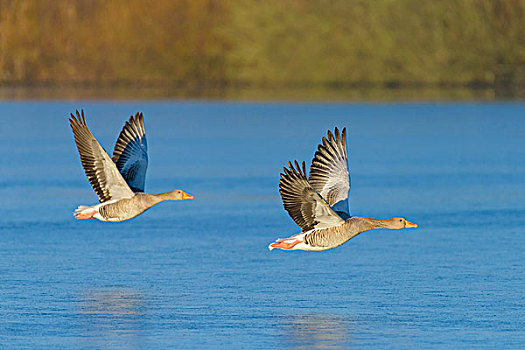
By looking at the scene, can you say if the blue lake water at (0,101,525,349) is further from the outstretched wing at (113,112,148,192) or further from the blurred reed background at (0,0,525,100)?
the blurred reed background at (0,0,525,100)

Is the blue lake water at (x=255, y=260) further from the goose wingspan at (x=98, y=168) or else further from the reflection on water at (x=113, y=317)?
the goose wingspan at (x=98, y=168)

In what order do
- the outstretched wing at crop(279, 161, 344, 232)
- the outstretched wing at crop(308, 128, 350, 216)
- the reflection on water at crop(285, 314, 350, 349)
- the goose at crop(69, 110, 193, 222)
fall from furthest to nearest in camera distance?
the goose at crop(69, 110, 193, 222), the outstretched wing at crop(308, 128, 350, 216), the outstretched wing at crop(279, 161, 344, 232), the reflection on water at crop(285, 314, 350, 349)

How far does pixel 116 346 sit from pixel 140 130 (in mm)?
3357

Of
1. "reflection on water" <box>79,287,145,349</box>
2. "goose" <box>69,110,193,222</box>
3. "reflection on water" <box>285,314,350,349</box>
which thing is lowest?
"reflection on water" <box>79,287,145,349</box>

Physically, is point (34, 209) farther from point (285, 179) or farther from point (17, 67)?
point (17, 67)

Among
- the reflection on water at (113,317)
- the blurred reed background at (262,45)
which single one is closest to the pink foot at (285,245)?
the reflection on water at (113,317)

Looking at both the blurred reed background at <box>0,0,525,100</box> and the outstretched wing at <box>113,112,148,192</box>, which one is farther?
the blurred reed background at <box>0,0,525,100</box>

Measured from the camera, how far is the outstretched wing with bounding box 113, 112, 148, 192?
12234mm

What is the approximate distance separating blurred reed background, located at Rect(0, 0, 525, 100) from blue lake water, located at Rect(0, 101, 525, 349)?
136 ft

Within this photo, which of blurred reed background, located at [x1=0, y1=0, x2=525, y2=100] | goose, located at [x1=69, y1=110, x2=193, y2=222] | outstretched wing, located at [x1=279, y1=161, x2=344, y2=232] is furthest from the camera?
blurred reed background, located at [x1=0, y1=0, x2=525, y2=100]

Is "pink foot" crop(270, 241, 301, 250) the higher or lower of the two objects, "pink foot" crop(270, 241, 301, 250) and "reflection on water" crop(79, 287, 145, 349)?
the higher

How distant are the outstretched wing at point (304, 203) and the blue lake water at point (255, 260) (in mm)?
831

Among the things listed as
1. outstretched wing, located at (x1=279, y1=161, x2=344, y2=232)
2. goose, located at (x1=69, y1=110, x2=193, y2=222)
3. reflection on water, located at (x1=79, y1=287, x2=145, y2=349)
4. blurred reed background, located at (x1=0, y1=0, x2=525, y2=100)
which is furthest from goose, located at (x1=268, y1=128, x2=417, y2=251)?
blurred reed background, located at (x1=0, y1=0, x2=525, y2=100)

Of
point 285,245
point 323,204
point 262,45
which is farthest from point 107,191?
point 262,45
